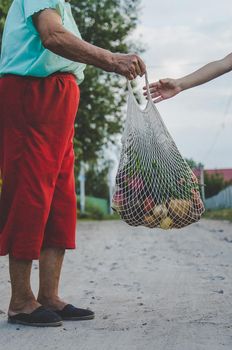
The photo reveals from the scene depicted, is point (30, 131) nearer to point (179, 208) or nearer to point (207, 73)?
point (179, 208)

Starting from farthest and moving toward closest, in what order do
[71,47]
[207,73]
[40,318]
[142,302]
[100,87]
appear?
[100,87]
[142,302]
[207,73]
[40,318]
[71,47]

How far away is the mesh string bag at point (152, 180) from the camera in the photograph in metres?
3.95

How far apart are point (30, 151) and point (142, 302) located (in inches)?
54.2

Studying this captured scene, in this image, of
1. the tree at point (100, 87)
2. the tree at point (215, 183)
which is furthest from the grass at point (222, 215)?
the tree at point (215, 183)

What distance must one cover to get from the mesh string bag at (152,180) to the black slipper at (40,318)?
67 cm

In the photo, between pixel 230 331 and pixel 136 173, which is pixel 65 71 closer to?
pixel 136 173

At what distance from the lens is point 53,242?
13.3 ft

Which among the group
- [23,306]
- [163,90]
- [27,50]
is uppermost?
[27,50]

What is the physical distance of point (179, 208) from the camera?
398 cm

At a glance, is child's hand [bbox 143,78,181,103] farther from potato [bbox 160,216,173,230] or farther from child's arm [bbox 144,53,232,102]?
potato [bbox 160,216,173,230]

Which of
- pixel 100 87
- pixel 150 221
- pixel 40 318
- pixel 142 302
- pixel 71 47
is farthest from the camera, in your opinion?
pixel 100 87

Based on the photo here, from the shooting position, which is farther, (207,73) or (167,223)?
(207,73)

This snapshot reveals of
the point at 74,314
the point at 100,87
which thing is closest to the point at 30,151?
the point at 74,314

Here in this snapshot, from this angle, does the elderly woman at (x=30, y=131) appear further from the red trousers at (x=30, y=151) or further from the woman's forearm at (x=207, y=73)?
the woman's forearm at (x=207, y=73)
